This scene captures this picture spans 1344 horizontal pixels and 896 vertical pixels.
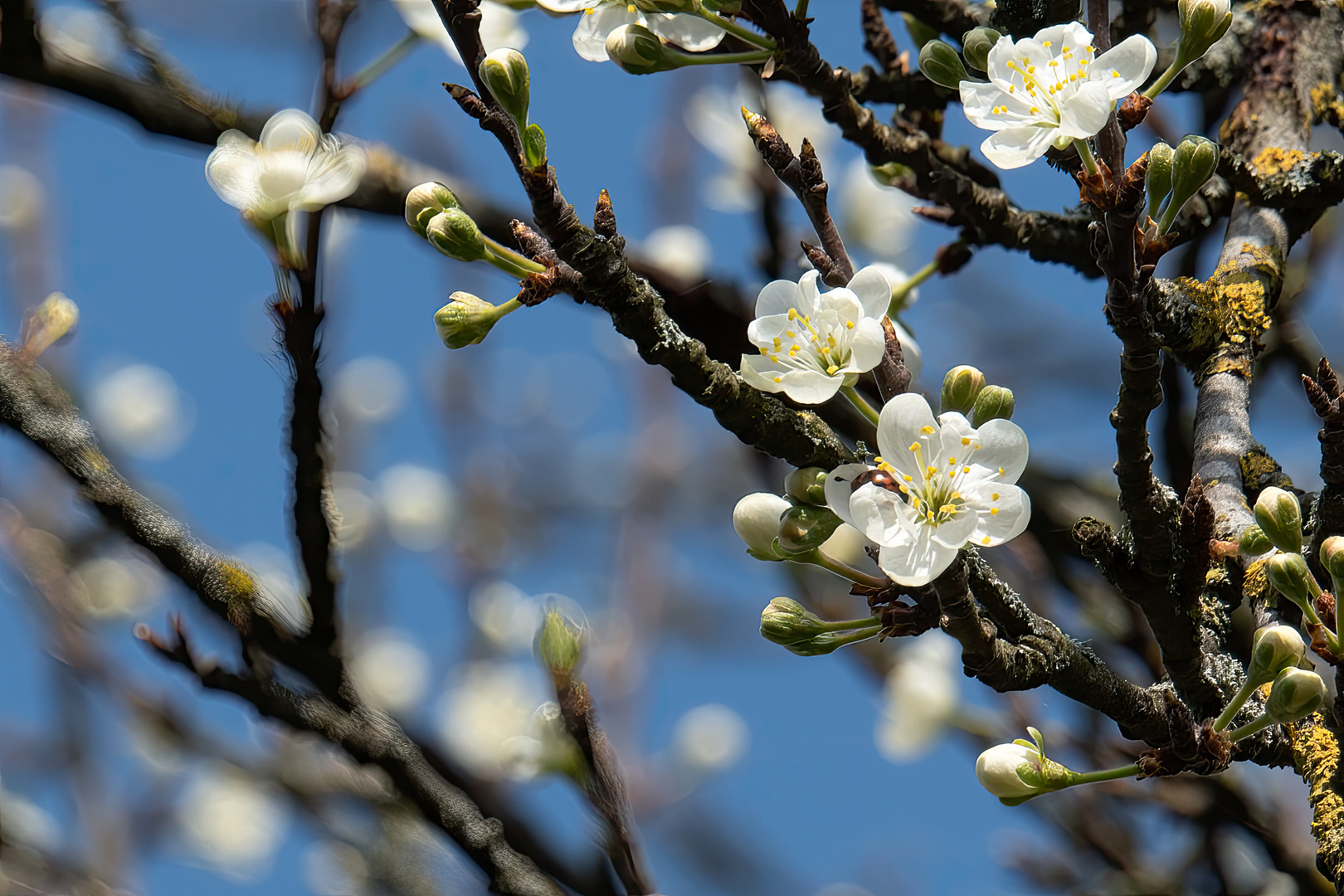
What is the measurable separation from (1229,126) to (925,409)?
3.73ft

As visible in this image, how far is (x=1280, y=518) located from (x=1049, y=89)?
44cm

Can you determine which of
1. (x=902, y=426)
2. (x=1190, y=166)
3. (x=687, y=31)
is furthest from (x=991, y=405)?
(x=687, y=31)

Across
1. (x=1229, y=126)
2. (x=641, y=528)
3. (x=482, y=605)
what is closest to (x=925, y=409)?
(x=1229, y=126)

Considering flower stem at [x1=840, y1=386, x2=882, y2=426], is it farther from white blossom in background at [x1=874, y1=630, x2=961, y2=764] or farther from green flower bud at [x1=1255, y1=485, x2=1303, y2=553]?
white blossom in background at [x1=874, y1=630, x2=961, y2=764]

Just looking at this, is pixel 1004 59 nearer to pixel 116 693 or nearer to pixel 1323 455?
pixel 1323 455

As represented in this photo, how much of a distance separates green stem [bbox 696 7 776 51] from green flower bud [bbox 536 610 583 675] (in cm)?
65

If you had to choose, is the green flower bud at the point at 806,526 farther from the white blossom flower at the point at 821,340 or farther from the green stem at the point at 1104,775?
the green stem at the point at 1104,775

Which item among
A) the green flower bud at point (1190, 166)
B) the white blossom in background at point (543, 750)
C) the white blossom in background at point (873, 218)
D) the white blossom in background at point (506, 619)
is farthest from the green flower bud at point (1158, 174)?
the white blossom in background at point (506, 619)

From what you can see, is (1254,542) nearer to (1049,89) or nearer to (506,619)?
(1049,89)

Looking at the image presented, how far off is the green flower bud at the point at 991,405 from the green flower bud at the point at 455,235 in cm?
49

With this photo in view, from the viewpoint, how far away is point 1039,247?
5.03ft

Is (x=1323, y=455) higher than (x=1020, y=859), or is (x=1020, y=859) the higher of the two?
(x=1323, y=455)

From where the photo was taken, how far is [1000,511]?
94 centimetres

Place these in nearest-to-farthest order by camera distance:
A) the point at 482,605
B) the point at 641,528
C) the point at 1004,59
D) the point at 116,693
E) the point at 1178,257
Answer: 1. the point at 1004,59
2. the point at 116,693
3. the point at 1178,257
4. the point at 482,605
5. the point at 641,528
